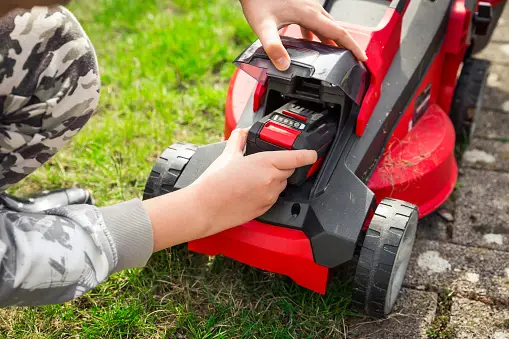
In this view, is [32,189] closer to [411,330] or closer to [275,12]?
[275,12]

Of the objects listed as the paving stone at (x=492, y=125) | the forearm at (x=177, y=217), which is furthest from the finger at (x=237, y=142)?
the paving stone at (x=492, y=125)

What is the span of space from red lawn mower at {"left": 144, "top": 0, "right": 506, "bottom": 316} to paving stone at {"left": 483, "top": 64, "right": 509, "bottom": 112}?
0.44 meters

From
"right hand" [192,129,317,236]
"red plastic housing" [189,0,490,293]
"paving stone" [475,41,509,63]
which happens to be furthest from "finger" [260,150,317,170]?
"paving stone" [475,41,509,63]

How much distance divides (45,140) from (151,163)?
0.51 metres

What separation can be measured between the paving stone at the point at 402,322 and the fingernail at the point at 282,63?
49 cm

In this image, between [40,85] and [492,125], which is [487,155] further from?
[40,85]

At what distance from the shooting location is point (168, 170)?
127 centimetres

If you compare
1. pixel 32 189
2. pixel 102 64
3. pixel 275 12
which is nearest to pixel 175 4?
pixel 102 64

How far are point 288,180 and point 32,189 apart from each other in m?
0.73

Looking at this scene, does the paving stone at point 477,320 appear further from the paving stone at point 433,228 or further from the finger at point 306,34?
the finger at point 306,34

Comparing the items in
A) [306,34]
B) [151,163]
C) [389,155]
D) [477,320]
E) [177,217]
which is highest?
[306,34]

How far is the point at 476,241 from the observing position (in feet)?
4.66

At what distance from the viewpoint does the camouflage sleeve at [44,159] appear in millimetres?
936

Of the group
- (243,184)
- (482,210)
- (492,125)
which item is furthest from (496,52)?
(243,184)
